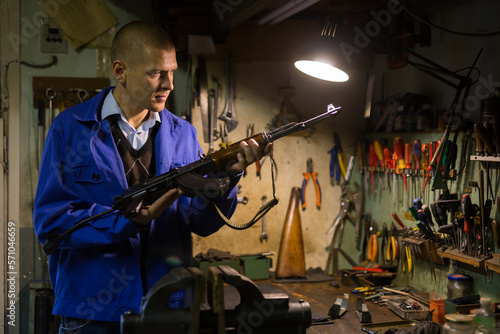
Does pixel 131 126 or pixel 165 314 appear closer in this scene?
pixel 165 314

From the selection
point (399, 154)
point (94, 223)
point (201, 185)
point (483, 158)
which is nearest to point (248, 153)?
point (201, 185)

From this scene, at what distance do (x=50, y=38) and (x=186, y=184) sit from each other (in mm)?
2529

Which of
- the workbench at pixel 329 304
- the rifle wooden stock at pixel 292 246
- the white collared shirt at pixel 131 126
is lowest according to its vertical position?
the workbench at pixel 329 304

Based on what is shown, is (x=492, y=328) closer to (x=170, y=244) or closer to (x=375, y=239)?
(x=170, y=244)

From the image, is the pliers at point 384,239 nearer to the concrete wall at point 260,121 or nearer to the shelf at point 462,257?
the concrete wall at point 260,121

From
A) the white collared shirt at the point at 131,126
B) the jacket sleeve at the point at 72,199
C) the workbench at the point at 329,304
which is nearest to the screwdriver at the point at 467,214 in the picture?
the workbench at the point at 329,304

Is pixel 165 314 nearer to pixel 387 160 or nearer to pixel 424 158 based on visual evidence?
pixel 424 158

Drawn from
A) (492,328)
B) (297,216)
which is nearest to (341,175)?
(297,216)

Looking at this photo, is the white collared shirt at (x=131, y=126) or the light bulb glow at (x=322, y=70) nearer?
the white collared shirt at (x=131, y=126)

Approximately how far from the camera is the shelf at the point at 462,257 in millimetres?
2662

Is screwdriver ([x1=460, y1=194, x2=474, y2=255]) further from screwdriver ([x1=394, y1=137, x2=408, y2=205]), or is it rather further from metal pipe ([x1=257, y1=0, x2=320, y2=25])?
metal pipe ([x1=257, y1=0, x2=320, y2=25])

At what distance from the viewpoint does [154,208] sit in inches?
68.6

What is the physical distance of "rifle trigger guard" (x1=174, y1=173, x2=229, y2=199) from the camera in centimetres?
183

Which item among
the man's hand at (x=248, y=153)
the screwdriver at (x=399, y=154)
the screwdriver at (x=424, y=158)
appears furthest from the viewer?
the screwdriver at (x=399, y=154)
